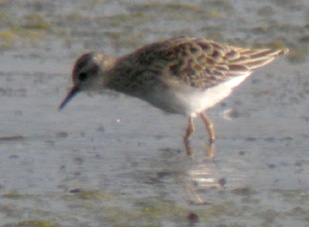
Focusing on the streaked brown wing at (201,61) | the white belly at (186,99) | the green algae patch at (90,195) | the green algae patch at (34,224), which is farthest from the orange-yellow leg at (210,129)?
the green algae patch at (34,224)

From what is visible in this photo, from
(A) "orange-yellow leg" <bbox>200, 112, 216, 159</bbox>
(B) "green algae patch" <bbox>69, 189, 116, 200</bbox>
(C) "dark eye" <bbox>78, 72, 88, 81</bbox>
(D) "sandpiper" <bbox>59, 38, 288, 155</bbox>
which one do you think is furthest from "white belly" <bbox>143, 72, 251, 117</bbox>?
(B) "green algae patch" <bbox>69, 189, 116, 200</bbox>

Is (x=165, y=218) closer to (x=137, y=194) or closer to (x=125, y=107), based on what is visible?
(x=137, y=194)

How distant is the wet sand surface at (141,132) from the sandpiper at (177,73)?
0.27m

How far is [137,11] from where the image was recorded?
517 inches

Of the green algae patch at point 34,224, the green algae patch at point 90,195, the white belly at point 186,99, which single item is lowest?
the green algae patch at point 90,195

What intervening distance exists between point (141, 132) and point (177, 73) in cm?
66

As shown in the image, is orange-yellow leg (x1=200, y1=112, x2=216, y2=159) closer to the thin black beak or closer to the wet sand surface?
the wet sand surface

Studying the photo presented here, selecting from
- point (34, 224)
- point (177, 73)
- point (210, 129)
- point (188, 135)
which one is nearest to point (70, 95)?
point (177, 73)

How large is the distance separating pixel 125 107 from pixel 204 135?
0.90 metres

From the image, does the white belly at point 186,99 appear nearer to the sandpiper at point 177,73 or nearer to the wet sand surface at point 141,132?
the sandpiper at point 177,73

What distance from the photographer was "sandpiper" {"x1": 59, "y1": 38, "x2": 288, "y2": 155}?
8.95 metres

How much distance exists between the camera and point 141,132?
29.2 feet

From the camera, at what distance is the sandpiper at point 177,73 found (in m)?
8.95

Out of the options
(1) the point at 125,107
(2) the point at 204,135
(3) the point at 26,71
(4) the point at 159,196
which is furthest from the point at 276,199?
(3) the point at 26,71
